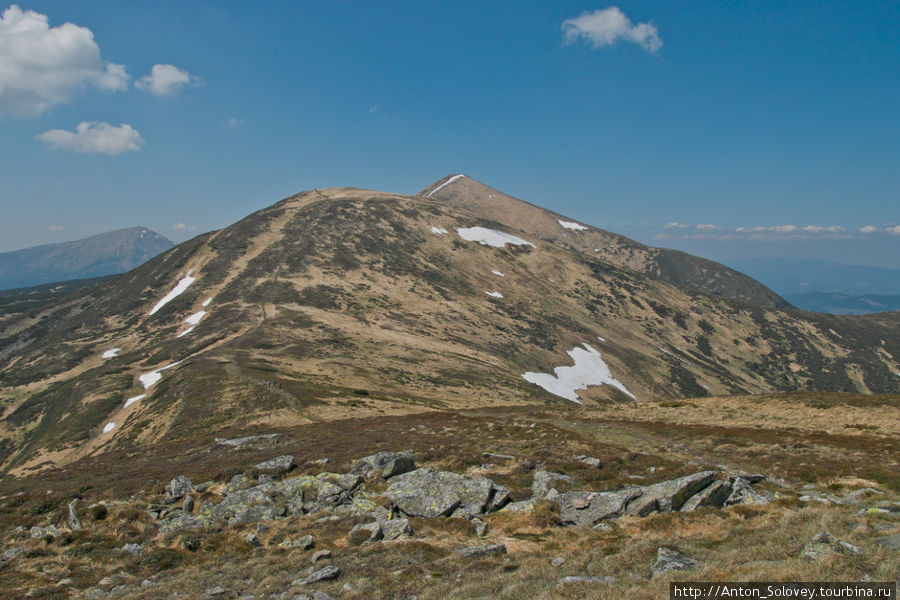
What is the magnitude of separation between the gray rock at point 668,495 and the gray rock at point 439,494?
6.35 metres

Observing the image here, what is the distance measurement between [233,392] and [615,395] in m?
82.7

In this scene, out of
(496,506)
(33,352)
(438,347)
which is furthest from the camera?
(33,352)

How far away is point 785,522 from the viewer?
13906 millimetres

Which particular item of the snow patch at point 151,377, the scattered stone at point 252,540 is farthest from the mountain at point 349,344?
the scattered stone at point 252,540

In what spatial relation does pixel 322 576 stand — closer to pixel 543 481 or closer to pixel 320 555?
pixel 320 555

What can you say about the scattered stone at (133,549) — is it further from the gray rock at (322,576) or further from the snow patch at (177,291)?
the snow patch at (177,291)

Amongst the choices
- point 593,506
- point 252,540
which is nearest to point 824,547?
point 593,506

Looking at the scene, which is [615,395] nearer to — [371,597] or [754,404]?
[754,404]

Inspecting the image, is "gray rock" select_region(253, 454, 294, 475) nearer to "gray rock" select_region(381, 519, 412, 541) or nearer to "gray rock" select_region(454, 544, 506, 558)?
"gray rock" select_region(381, 519, 412, 541)

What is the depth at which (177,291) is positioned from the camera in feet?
425

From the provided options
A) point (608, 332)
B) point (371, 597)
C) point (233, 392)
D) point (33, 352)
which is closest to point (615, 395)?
point (608, 332)

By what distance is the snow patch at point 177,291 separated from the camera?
12276 centimetres

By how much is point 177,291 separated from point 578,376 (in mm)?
116862

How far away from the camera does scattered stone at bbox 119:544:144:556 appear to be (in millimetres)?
16953
